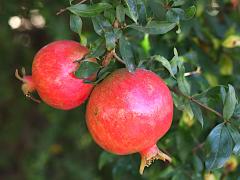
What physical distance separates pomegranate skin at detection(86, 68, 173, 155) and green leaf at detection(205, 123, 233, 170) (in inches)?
7.3

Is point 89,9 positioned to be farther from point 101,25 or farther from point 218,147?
point 218,147

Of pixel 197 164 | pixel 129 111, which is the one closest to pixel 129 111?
pixel 129 111

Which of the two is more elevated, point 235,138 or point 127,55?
point 127,55

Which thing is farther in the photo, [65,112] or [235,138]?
[65,112]

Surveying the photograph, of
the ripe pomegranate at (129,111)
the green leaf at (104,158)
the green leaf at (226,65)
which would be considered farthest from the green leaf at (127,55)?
the green leaf at (226,65)

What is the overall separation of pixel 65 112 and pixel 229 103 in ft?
4.82

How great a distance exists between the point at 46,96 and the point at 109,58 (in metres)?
0.17

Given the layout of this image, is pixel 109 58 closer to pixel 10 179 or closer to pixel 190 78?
pixel 190 78

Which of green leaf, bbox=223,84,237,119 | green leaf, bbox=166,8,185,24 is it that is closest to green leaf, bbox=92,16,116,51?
green leaf, bbox=166,8,185,24

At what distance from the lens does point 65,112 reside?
8.18 feet

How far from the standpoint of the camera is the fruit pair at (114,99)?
0.97 metres

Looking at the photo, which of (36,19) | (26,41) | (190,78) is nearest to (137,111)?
(190,78)

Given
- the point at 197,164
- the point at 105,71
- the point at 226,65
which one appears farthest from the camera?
the point at 226,65

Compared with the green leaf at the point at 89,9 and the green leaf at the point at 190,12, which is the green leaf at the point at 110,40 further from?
the green leaf at the point at 190,12
